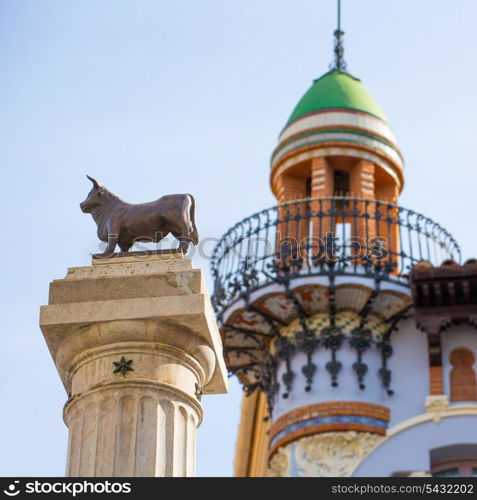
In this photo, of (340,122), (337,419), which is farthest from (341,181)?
(337,419)

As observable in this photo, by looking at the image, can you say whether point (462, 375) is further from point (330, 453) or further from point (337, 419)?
point (330, 453)

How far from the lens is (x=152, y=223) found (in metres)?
10.8

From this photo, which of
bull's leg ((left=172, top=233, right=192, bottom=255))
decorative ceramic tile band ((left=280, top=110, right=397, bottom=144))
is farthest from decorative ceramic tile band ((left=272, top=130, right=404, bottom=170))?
bull's leg ((left=172, top=233, right=192, bottom=255))

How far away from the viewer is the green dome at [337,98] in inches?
1064

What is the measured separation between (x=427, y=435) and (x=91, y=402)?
13.5 metres

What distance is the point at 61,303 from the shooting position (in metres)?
10.2

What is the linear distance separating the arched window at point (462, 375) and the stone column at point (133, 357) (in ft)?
43.5

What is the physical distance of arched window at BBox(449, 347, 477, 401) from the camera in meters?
23.0

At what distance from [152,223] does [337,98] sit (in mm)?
16833
